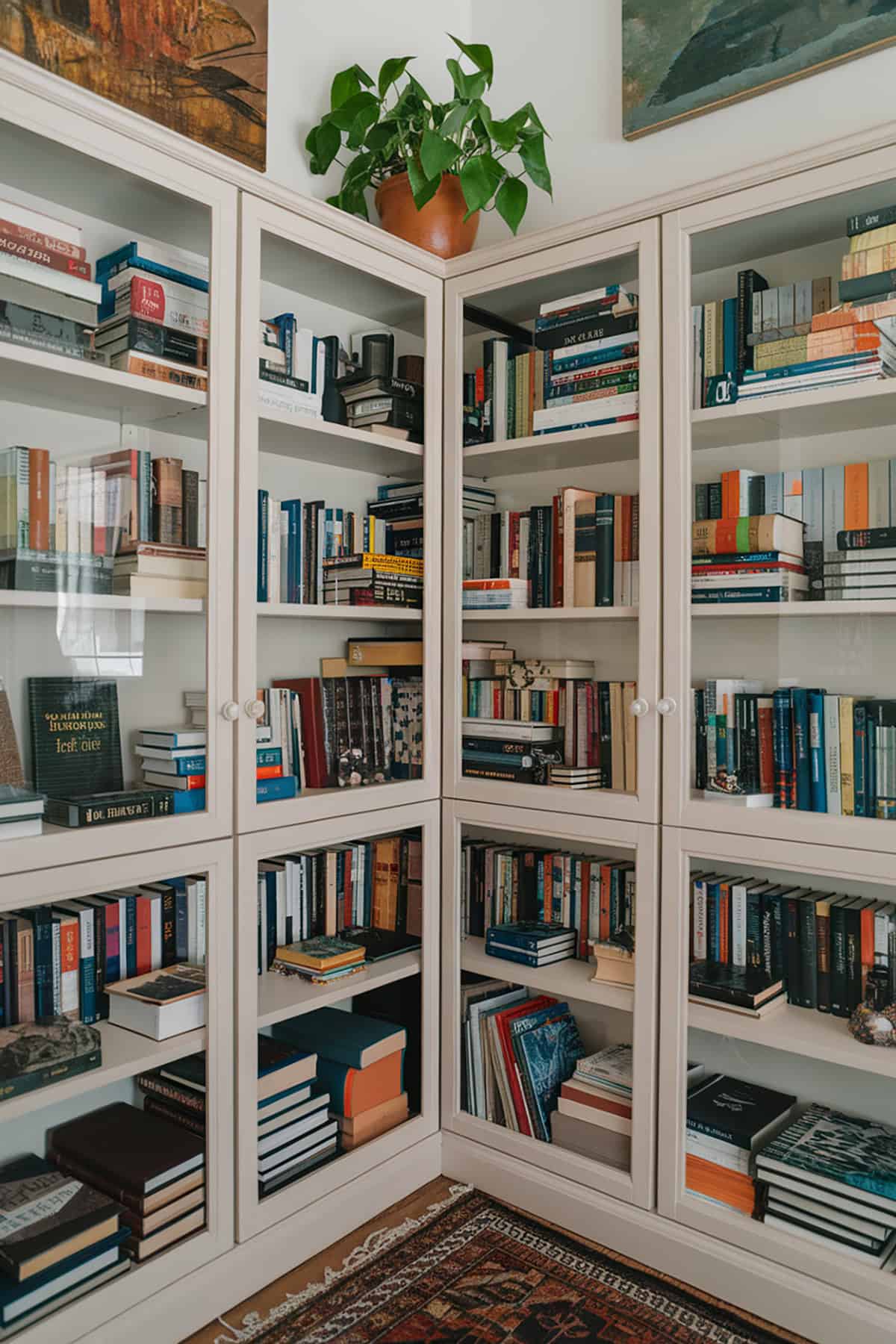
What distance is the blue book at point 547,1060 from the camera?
2.18 meters

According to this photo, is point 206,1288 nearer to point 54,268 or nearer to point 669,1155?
point 669,1155

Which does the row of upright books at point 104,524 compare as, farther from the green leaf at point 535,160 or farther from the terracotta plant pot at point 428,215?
the green leaf at point 535,160

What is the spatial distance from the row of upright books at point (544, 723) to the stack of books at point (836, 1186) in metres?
0.74

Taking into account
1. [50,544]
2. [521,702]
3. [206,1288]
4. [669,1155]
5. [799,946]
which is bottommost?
[206,1288]

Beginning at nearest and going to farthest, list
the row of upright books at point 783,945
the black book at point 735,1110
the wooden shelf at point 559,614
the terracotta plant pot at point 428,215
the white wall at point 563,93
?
the row of upright books at point 783,945, the black book at point 735,1110, the wooden shelf at point 559,614, the white wall at point 563,93, the terracotta plant pot at point 428,215

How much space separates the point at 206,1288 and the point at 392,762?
108 centimetres

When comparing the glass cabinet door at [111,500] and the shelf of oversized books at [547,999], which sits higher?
the glass cabinet door at [111,500]

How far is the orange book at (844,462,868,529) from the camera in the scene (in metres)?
1.78

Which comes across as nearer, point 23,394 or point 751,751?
point 23,394

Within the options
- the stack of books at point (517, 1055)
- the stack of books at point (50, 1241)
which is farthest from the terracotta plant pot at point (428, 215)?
the stack of books at point (50, 1241)

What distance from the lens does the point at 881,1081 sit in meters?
1.87

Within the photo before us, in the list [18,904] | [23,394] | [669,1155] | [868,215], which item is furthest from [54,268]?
[669,1155]

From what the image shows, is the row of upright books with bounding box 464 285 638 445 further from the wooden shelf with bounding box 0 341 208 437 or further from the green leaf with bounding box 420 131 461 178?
the wooden shelf with bounding box 0 341 208 437

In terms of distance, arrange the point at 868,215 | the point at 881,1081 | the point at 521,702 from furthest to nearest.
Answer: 1. the point at 521,702
2. the point at 881,1081
3. the point at 868,215
